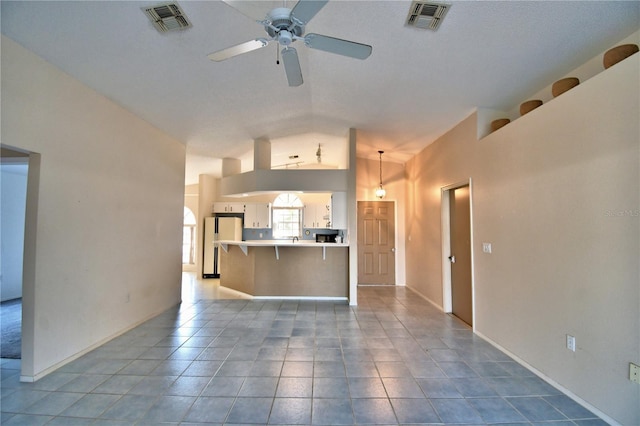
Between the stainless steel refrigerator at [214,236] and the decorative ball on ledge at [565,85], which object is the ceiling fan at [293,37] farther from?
the stainless steel refrigerator at [214,236]

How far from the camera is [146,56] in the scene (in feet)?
8.57

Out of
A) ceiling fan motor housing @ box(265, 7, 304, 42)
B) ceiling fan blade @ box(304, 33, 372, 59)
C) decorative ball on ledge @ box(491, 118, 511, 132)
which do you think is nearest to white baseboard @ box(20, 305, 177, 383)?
ceiling fan motor housing @ box(265, 7, 304, 42)

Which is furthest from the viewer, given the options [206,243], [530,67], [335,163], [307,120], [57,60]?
[335,163]

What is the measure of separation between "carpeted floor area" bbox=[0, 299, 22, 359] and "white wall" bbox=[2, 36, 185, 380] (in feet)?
2.52

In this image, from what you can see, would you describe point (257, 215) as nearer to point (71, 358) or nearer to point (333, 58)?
point (71, 358)

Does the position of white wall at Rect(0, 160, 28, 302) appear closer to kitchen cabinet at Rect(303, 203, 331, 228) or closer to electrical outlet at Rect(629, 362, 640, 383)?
kitchen cabinet at Rect(303, 203, 331, 228)

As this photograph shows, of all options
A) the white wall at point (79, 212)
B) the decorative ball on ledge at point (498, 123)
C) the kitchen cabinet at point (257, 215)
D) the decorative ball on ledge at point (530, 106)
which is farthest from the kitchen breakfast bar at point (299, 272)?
the decorative ball on ledge at point (530, 106)

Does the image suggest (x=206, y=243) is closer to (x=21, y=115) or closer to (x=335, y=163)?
(x=335, y=163)

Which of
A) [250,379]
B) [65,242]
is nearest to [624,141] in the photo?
[250,379]

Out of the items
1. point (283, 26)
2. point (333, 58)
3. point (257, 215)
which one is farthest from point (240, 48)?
point (257, 215)

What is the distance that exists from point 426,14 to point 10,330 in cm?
583

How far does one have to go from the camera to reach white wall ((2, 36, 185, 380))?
8.09ft

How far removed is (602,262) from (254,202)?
7242mm

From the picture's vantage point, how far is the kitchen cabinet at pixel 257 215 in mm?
7988
